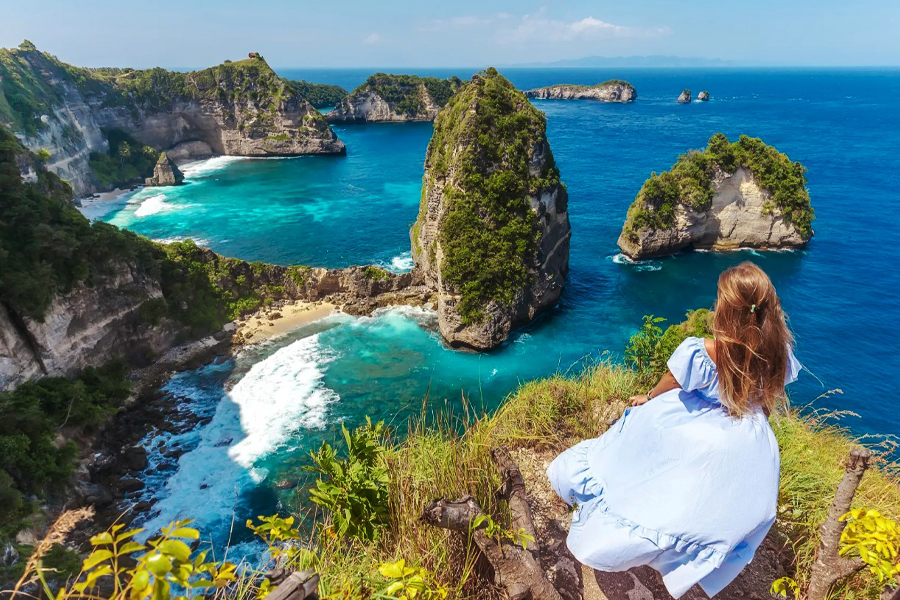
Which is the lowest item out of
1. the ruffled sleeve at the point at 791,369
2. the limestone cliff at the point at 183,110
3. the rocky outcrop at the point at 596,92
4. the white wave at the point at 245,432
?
the white wave at the point at 245,432

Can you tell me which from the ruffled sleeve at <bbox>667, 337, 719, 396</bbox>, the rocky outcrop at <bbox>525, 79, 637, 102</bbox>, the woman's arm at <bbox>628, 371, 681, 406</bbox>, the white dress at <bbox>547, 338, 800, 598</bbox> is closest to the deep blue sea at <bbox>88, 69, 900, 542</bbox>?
the woman's arm at <bbox>628, 371, 681, 406</bbox>

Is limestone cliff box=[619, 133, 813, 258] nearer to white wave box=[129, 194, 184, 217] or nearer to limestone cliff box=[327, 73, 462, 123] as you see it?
white wave box=[129, 194, 184, 217]

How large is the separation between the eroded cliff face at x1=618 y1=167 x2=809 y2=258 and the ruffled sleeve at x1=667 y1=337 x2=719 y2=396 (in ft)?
133

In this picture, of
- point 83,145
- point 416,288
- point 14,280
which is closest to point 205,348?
point 14,280

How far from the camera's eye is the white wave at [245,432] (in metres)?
19.9

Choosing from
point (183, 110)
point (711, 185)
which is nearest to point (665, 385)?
point (711, 185)

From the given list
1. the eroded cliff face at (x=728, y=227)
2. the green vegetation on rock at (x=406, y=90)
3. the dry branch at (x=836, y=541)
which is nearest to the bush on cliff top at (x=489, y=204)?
the eroded cliff face at (x=728, y=227)

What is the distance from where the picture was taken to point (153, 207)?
5841 centimetres

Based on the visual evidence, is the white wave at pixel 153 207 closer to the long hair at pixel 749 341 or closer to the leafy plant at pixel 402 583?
the leafy plant at pixel 402 583

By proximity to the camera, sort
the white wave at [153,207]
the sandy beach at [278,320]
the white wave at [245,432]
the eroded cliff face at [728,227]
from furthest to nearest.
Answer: the white wave at [153,207]
the eroded cliff face at [728,227]
the sandy beach at [278,320]
the white wave at [245,432]

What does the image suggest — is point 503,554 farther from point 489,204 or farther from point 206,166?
point 206,166

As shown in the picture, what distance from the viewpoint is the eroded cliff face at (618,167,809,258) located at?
135ft

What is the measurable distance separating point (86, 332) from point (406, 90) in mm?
113950

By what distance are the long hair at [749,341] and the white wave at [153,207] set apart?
6430 cm
